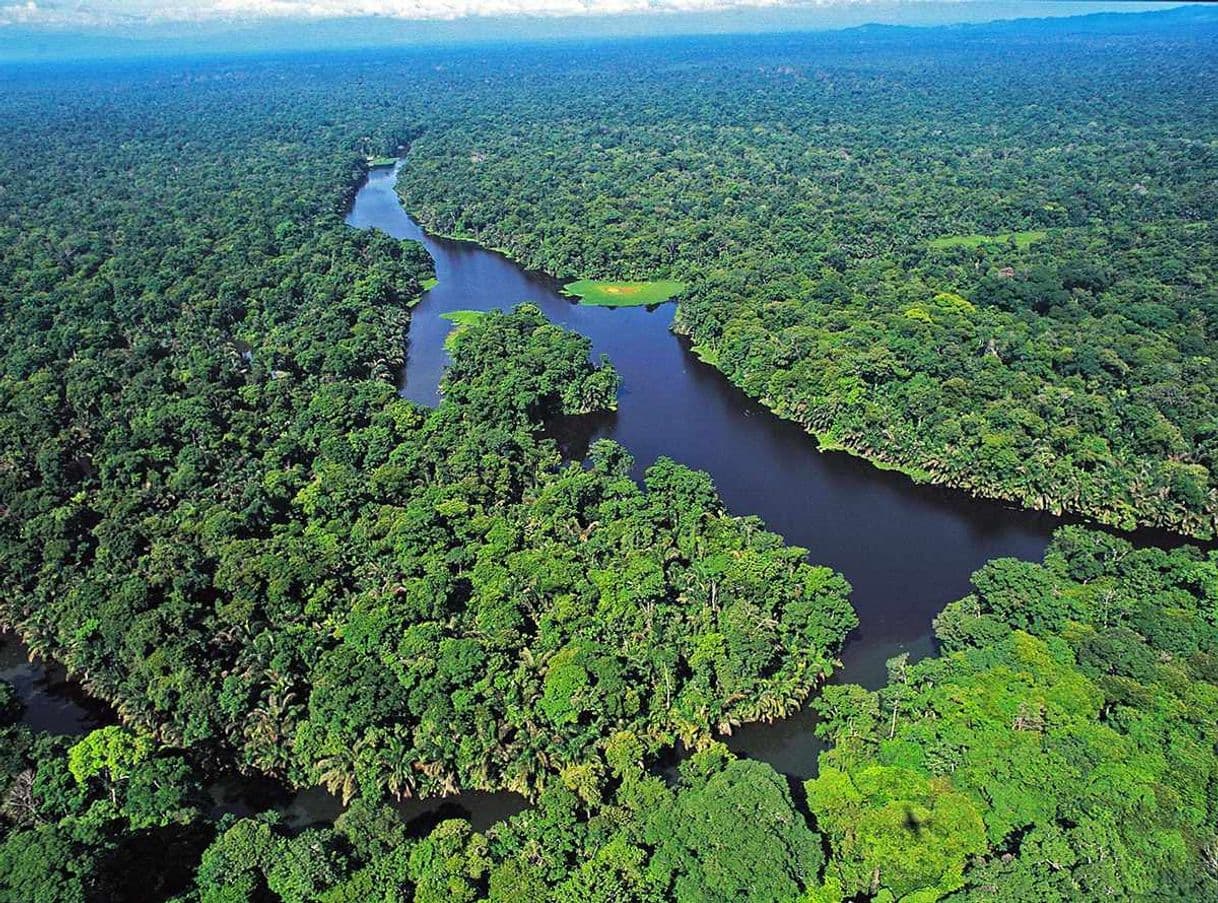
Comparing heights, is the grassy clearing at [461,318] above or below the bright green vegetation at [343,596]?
below

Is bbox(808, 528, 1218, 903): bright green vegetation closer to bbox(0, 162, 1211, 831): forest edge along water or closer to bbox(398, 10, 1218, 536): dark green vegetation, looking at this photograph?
bbox(0, 162, 1211, 831): forest edge along water

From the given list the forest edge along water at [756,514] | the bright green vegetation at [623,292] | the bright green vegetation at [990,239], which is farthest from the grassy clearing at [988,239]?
the forest edge along water at [756,514]

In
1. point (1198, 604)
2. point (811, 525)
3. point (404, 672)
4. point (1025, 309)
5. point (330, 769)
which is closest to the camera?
point (330, 769)

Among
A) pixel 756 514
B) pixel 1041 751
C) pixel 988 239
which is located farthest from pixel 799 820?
pixel 988 239

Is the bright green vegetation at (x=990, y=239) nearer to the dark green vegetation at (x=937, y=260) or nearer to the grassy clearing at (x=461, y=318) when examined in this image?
the dark green vegetation at (x=937, y=260)

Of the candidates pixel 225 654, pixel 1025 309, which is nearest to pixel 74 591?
pixel 225 654

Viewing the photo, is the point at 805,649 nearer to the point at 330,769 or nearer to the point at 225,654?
the point at 330,769
